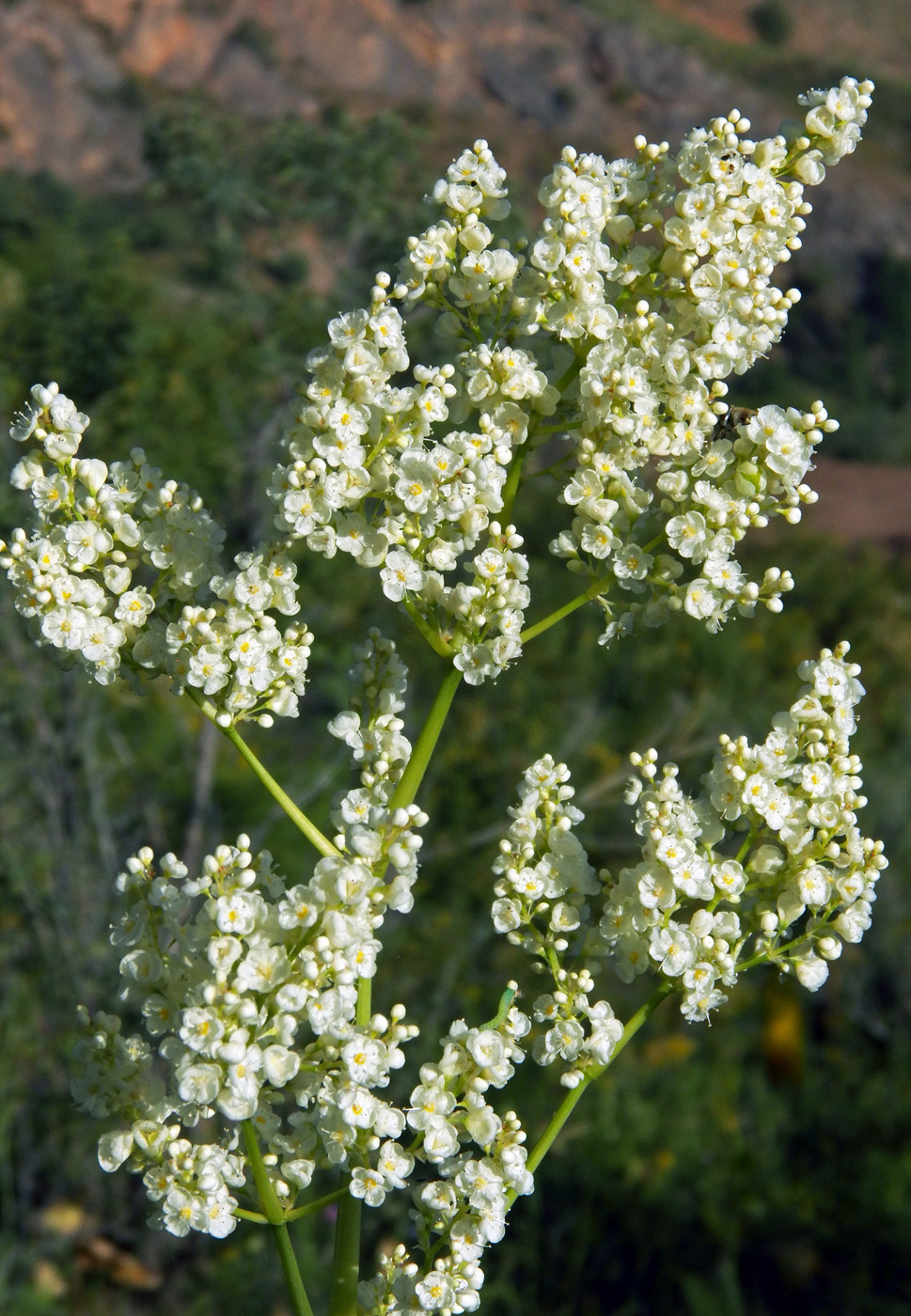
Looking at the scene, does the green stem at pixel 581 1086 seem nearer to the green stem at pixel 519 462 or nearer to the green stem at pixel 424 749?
the green stem at pixel 424 749

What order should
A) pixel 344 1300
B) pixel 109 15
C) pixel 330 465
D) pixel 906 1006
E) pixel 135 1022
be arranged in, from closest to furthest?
pixel 330 465
pixel 344 1300
pixel 135 1022
pixel 906 1006
pixel 109 15

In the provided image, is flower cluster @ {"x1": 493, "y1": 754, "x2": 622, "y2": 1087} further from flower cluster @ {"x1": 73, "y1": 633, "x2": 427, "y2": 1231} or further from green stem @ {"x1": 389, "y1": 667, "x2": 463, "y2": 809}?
flower cluster @ {"x1": 73, "y1": 633, "x2": 427, "y2": 1231}

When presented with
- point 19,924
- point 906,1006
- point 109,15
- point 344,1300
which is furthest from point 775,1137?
point 109,15

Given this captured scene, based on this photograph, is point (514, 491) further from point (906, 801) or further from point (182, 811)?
point (906, 801)

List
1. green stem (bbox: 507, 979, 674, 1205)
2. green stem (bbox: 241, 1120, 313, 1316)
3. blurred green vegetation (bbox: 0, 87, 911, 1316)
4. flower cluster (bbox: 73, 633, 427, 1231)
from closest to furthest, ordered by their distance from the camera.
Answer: flower cluster (bbox: 73, 633, 427, 1231) < green stem (bbox: 241, 1120, 313, 1316) < green stem (bbox: 507, 979, 674, 1205) < blurred green vegetation (bbox: 0, 87, 911, 1316)

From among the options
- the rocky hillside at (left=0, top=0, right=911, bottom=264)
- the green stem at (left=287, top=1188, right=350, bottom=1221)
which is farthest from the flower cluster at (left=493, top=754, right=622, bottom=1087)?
the rocky hillside at (left=0, top=0, right=911, bottom=264)

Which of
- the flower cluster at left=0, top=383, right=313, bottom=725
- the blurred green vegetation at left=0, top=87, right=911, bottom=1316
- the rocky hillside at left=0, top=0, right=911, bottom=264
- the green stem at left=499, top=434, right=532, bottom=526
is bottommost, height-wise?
the blurred green vegetation at left=0, top=87, right=911, bottom=1316

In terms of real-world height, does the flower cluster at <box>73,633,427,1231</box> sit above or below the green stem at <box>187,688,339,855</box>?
below

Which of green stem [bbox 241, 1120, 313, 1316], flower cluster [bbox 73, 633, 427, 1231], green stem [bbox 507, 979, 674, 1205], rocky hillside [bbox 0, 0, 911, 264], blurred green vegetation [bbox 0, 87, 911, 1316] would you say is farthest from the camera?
rocky hillside [bbox 0, 0, 911, 264]
